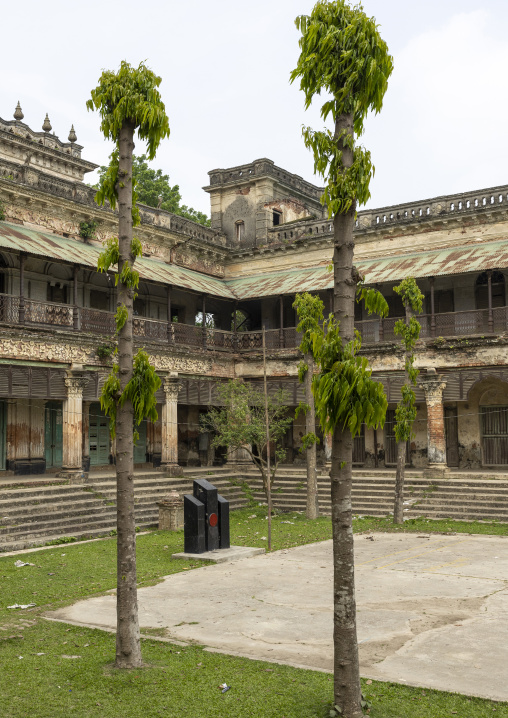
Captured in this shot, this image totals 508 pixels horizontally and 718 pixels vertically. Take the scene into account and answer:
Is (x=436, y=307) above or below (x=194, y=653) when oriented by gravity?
above

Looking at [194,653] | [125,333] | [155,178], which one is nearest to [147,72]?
[125,333]

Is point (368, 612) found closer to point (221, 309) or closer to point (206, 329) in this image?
→ point (206, 329)

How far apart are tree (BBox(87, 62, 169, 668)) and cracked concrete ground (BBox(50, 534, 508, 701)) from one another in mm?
1363

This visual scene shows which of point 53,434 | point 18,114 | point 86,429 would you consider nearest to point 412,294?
point 86,429

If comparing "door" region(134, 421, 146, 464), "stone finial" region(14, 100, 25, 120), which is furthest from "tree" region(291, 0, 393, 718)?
"stone finial" region(14, 100, 25, 120)

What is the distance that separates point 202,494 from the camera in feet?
46.4

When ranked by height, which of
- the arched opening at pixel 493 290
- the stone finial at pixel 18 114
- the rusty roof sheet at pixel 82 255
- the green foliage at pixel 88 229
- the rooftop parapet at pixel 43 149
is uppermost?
the stone finial at pixel 18 114

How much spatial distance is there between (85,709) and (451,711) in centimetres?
302

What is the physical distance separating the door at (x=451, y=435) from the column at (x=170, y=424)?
30.3 ft

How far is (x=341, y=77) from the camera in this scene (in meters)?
6.25

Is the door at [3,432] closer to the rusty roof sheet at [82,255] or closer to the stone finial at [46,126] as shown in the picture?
the rusty roof sheet at [82,255]

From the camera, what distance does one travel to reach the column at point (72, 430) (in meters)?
19.1

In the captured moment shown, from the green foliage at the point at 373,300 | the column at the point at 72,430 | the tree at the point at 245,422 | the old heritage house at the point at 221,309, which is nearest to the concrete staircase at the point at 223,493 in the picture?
the column at the point at 72,430

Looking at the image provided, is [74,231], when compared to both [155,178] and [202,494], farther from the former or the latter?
[155,178]
